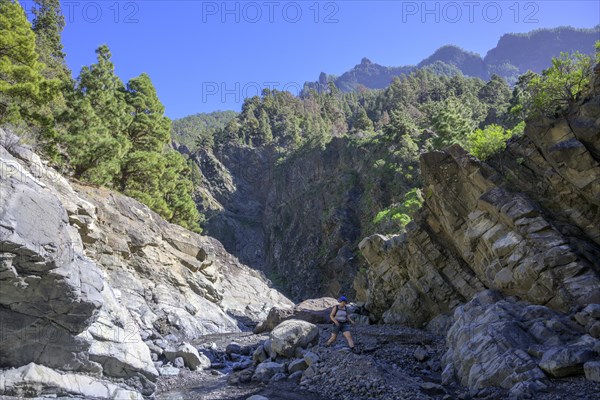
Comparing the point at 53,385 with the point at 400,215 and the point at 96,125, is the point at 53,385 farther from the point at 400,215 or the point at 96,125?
the point at 400,215

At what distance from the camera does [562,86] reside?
64.4 feet

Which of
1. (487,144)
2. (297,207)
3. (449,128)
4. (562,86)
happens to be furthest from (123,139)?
(297,207)

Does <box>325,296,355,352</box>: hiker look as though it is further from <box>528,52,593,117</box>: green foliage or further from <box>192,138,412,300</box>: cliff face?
<box>192,138,412,300</box>: cliff face

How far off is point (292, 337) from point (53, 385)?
9216 millimetres

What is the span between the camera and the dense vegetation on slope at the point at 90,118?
1033 inches

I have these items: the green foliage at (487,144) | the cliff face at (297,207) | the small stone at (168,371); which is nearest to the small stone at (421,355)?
the small stone at (168,371)

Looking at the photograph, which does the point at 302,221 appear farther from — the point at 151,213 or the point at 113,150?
the point at 113,150

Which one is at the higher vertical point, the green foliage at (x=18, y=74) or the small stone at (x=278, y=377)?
the green foliage at (x=18, y=74)

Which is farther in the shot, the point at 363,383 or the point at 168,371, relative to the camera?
the point at 168,371

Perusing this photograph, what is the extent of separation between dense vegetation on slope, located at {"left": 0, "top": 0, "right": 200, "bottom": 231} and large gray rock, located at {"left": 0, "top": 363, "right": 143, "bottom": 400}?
18.9 m

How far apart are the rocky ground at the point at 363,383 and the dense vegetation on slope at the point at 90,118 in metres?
19.8

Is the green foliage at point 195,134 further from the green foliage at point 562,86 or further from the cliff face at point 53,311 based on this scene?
the green foliage at point 562,86

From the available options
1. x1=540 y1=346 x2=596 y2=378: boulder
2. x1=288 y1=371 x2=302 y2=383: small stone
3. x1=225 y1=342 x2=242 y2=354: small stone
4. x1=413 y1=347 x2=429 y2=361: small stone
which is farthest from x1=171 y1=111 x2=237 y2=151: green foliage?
x1=540 y1=346 x2=596 y2=378: boulder

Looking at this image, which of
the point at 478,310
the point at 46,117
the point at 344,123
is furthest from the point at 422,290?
the point at 344,123
